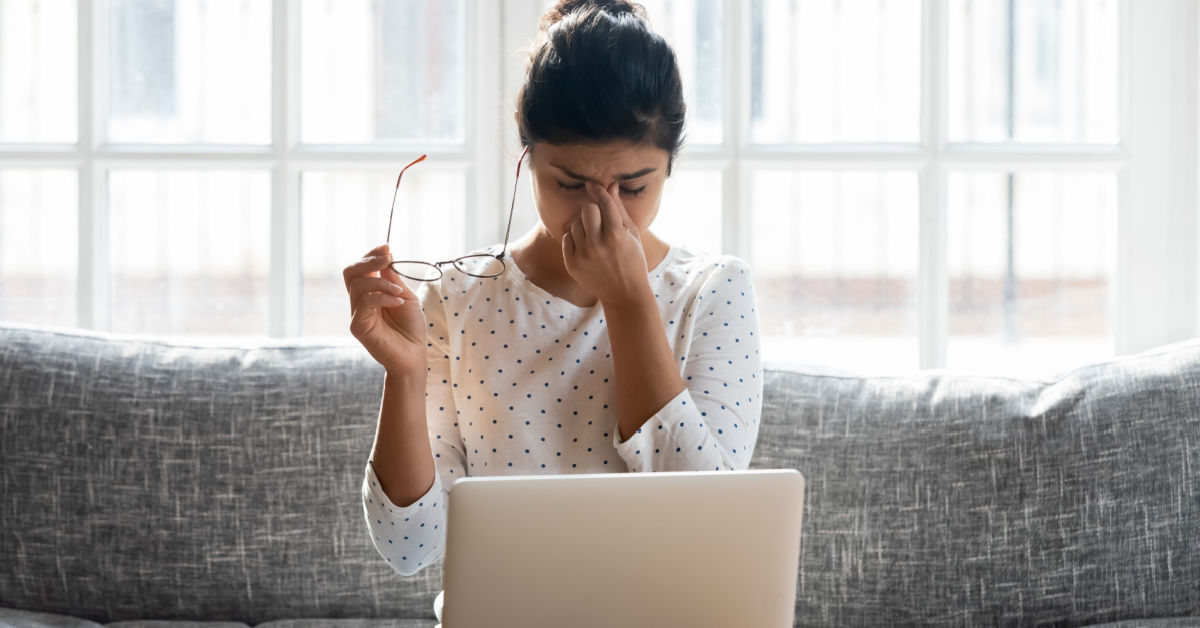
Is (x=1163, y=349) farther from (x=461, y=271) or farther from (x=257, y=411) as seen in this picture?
(x=257, y=411)

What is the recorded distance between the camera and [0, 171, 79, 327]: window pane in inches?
80.6

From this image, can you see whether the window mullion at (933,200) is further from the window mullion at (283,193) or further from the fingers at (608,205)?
the window mullion at (283,193)

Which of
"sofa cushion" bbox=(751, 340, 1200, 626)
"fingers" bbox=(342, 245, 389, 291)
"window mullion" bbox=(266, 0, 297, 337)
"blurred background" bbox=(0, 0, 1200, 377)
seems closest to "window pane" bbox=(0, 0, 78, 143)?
"blurred background" bbox=(0, 0, 1200, 377)

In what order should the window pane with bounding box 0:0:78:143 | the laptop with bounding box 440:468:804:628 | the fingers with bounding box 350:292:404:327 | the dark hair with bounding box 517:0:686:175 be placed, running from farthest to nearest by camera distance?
1. the window pane with bounding box 0:0:78:143
2. the dark hair with bounding box 517:0:686:175
3. the fingers with bounding box 350:292:404:327
4. the laptop with bounding box 440:468:804:628

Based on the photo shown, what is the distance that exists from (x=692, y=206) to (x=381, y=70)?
0.64 m

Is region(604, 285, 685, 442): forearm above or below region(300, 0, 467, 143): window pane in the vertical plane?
below

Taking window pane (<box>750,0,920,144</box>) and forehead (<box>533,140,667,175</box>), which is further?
window pane (<box>750,0,920,144</box>)

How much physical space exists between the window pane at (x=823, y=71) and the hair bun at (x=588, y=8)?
0.70 metres

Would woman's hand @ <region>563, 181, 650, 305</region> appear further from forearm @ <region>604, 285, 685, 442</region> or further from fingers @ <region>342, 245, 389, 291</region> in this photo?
fingers @ <region>342, 245, 389, 291</region>

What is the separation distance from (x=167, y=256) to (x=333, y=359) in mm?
589

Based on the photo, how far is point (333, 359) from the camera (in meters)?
1.69

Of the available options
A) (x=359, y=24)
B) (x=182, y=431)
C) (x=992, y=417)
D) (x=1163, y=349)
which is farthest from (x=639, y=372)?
(x=359, y=24)

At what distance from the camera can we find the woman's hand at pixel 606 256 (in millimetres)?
1201

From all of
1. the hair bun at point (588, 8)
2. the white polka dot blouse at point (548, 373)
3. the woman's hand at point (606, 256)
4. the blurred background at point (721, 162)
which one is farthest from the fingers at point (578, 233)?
the blurred background at point (721, 162)
